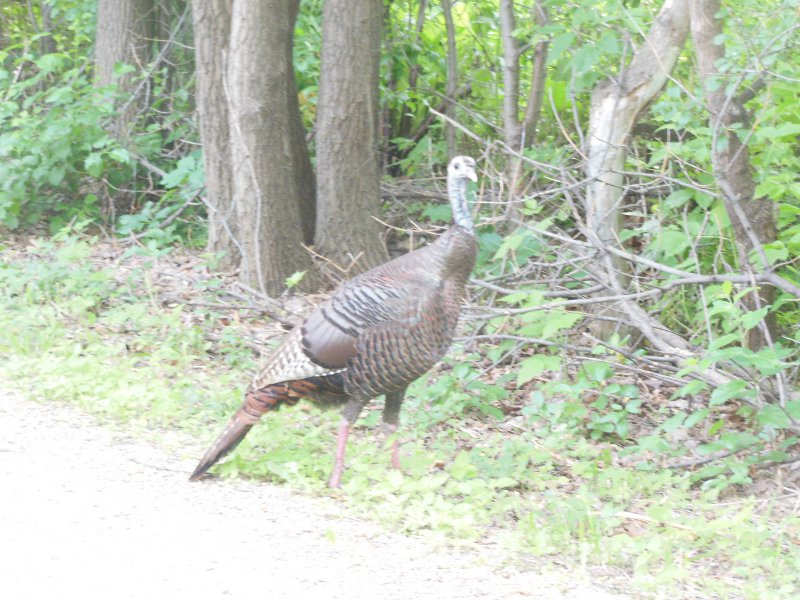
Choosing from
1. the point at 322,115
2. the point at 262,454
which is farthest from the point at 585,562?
the point at 322,115

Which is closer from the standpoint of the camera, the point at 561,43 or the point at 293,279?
the point at 561,43

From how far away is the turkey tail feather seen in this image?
561 cm

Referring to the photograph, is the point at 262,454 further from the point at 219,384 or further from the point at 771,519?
the point at 771,519

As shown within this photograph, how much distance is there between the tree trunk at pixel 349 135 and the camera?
9.04 metres

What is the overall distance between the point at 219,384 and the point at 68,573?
3230 millimetres

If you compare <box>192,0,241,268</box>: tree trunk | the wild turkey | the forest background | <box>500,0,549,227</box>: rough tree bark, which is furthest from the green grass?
<box>500,0,549,227</box>: rough tree bark

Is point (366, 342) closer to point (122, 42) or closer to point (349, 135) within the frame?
Answer: point (349, 135)

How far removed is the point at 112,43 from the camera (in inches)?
448

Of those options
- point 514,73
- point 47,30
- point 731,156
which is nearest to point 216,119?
point 514,73

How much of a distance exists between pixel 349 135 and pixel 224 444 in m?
4.27

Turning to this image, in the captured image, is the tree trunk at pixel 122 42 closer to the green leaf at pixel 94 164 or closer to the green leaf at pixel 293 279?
the green leaf at pixel 94 164

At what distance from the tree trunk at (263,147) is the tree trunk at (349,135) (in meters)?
0.30

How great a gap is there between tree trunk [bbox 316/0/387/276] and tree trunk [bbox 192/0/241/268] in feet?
3.04

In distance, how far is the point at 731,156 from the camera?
21.7 ft
